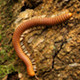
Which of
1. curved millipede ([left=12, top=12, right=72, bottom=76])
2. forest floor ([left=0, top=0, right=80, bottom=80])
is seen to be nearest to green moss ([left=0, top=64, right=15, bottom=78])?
forest floor ([left=0, top=0, right=80, bottom=80])

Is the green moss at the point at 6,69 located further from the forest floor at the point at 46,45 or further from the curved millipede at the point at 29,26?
the curved millipede at the point at 29,26

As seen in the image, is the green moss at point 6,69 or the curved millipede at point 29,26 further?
the green moss at point 6,69

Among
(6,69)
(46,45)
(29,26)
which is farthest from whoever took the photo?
(6,69)

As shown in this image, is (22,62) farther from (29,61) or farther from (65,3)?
(65,3)

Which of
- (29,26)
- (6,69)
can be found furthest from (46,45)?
(6,69)

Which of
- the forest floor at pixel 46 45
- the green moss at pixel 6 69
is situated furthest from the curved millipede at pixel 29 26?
the green moss at pixel 6 69

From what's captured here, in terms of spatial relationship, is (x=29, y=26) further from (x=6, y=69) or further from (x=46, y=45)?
(x=6, y=69)

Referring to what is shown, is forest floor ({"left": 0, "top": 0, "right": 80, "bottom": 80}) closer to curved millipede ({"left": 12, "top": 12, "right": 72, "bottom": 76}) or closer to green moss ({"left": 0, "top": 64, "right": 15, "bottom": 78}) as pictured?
green moss ({"left": 0, "top": 64, "right": 15, "bottom": 78})

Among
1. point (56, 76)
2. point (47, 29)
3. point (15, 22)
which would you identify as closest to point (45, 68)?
point (56, 76)
